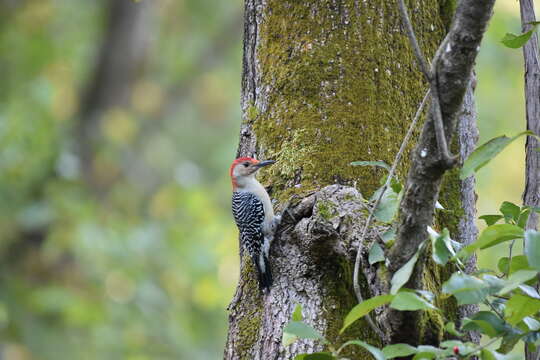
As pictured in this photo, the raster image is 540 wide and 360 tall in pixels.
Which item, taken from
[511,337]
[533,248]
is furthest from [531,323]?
[533,248]

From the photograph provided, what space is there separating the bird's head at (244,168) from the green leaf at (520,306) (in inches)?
58.7

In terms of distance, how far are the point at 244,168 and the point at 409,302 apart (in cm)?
230

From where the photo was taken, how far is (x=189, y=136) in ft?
51.0

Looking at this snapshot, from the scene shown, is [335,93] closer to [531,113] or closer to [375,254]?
[531,113]

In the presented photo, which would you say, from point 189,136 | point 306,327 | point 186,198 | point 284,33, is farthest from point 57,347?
point 306,327

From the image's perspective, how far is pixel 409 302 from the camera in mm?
1898

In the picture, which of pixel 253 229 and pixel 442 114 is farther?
pixel 253 229

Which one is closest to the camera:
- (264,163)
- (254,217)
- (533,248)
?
(533,248)

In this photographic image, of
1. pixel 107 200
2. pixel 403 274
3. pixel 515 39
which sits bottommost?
pixel 403 274

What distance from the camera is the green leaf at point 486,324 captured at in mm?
2021

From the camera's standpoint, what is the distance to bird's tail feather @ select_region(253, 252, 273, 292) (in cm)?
291

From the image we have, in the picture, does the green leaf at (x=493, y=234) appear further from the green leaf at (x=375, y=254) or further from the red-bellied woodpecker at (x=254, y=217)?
the red-bellied woodpecker at (x=254, y=217)

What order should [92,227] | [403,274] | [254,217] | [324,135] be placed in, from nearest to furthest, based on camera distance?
[403,274]
[324,135]
[254,217]
[92,227]

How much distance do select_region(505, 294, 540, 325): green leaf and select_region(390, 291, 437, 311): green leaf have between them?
21 centimetres
